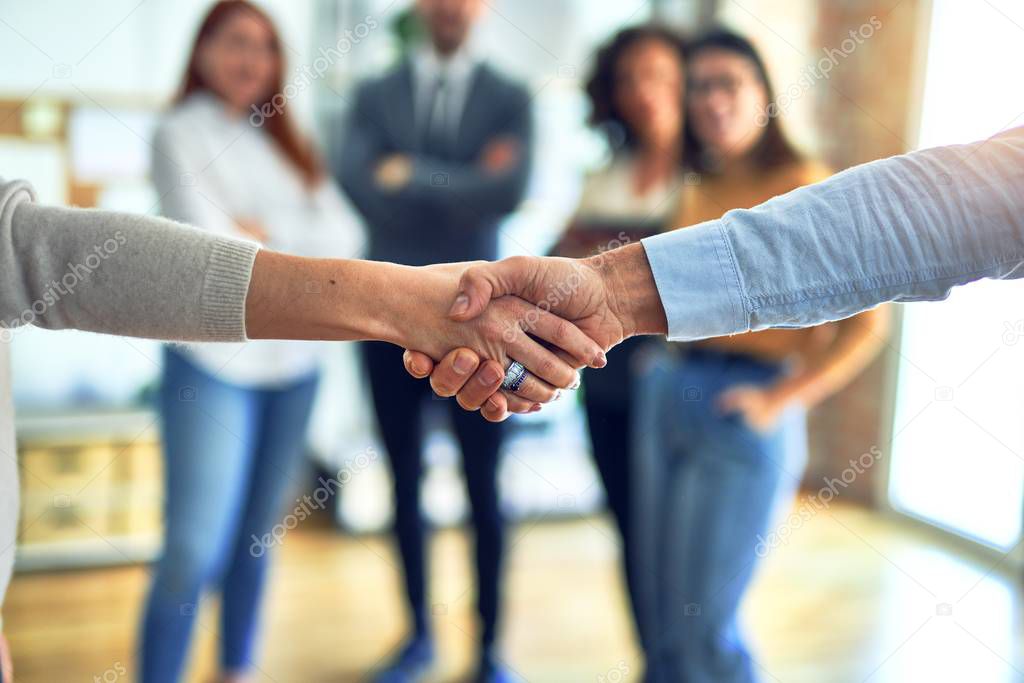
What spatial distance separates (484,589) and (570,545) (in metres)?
1.15

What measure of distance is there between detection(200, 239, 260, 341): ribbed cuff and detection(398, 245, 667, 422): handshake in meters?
0.26

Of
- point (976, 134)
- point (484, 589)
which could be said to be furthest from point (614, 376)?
point (976, 134)

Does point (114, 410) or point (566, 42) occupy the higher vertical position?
point (566, 42)

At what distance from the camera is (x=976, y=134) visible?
10.2 feet

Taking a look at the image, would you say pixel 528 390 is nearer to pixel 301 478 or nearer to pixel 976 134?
pixel 301 478

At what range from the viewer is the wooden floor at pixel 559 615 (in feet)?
7.55

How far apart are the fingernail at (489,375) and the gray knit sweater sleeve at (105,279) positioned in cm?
37

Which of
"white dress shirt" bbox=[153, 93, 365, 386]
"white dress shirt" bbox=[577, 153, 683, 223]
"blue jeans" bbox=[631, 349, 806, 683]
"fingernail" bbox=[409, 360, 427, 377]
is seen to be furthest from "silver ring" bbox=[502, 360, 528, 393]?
"white dress shirt" bbox=[577, 153, 683, 223]

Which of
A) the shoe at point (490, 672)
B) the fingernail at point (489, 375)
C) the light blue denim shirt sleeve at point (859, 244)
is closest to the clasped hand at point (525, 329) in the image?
the fingernail at point (489, 375)

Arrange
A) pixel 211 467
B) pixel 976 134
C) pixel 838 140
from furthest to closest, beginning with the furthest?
pixel 838 140 → pixel 976 134 → pixel 211 467

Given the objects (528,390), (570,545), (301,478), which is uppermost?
(528,390)

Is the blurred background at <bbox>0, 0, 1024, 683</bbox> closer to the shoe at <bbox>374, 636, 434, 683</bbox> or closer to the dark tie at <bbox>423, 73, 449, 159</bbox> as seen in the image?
the shoe at <bbox>374, 636, 434, 683</bbox>

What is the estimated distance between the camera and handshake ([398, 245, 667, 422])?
Answer: 1225 millimetres

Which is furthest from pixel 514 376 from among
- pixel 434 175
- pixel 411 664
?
pixel 411 664
